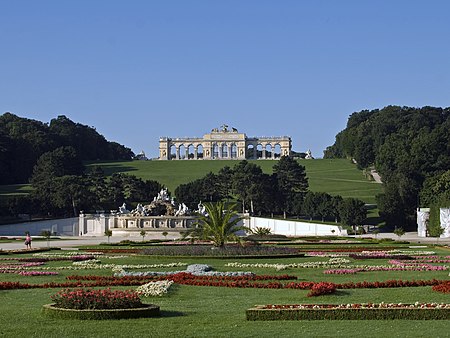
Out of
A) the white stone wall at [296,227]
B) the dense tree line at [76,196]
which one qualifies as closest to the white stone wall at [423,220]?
the white stone wall at [296,227]

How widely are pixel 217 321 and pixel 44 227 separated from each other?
60.8 metres

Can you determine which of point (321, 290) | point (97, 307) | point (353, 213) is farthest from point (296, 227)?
point (97, 307)

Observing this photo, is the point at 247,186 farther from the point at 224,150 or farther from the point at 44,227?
the point at 224,150

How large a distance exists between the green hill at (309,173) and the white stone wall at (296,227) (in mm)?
15249

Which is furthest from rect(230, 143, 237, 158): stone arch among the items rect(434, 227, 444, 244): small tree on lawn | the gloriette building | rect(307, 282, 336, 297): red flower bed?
rect(307, 282, 336, 297): red flower bed

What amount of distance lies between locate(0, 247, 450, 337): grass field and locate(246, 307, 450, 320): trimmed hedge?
0.22m

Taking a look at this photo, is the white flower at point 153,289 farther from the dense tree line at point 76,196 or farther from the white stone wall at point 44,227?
the dense tree line at point 76,196

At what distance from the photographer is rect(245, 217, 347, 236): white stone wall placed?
224 feet

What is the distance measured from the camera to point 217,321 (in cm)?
1484

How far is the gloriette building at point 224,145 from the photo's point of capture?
164125 mm

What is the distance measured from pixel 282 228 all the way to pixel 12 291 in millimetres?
55304

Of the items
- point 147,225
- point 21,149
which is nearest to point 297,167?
point 147,225

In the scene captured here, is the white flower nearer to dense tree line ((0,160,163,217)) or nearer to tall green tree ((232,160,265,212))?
dense tree line ((0,160,163,217))

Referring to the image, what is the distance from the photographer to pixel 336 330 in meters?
13.8
